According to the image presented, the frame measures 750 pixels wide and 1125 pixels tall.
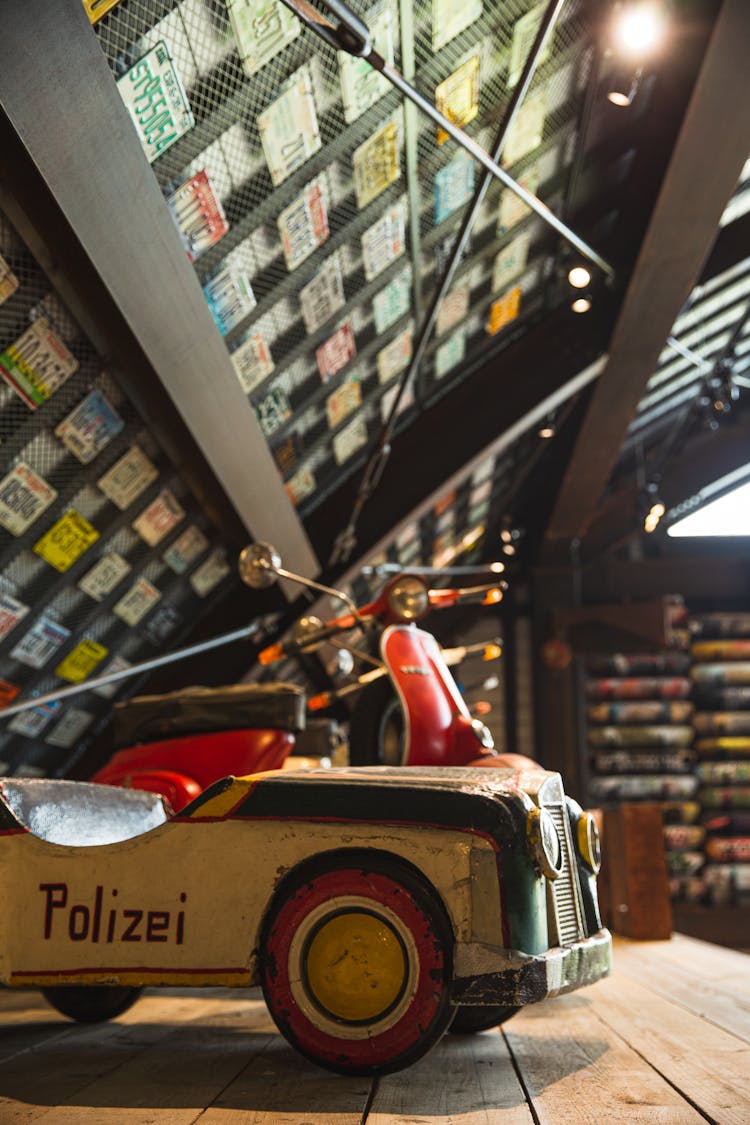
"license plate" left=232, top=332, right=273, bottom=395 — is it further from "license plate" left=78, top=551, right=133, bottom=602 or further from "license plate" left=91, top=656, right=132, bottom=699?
A: "license plate" left=91, top=656, right=132, bottom=699

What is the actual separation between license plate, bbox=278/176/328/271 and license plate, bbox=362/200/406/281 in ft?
0.75

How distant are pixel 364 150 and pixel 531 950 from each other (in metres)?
2.14

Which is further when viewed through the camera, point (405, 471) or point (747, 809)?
point (747, 809)

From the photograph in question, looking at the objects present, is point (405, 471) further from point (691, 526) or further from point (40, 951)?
point (691, 526)

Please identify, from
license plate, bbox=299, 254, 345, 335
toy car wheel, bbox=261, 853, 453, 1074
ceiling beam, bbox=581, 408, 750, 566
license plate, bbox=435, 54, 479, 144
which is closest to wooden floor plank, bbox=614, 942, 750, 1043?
toy car wheel, bbox=261, 853, 453, 1074

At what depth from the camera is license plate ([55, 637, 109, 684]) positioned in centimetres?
351

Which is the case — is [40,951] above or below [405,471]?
below

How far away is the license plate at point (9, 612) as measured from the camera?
301 centimetres

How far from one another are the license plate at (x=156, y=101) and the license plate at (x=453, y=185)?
115 cm

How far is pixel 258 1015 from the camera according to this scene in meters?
2.55

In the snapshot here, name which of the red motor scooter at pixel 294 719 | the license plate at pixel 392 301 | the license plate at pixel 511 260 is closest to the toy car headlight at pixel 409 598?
the red motor scooter at pixel 294 719

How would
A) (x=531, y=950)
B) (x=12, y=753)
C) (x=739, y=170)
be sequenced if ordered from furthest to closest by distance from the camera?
1. (x=12, y=753)
2. (x=739, y=170)
3. (x=531, y=950)

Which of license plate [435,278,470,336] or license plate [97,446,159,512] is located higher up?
license plate [435,278,470,336]

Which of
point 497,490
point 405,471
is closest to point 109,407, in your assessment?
point 405,471
